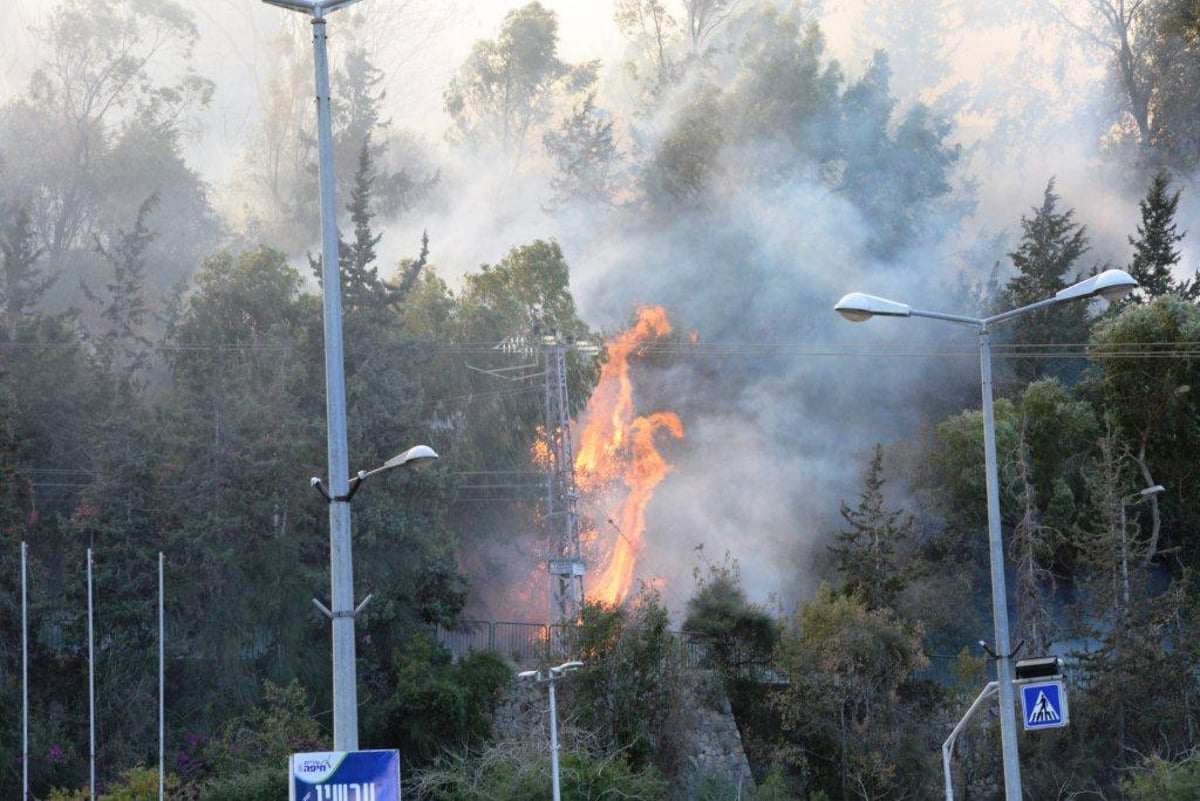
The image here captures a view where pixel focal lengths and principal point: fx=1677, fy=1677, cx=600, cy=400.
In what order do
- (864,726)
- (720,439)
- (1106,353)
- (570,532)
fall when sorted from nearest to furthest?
(570,532)
(864,726)
(1106,353)
(720,439)

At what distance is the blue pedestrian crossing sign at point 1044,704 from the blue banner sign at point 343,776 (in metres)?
11.3

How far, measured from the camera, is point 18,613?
5053 centimetres

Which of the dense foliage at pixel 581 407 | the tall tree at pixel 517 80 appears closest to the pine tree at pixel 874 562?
the dense foliage at pixel 581 407

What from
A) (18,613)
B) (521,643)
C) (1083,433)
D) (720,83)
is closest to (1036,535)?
(1083,433)

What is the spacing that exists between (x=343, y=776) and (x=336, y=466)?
345 cm

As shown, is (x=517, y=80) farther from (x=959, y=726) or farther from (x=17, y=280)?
(x=959, y=726)

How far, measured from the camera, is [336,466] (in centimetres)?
1634

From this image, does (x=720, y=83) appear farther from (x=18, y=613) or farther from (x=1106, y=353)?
(x=18, y=613)

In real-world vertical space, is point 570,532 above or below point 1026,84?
below

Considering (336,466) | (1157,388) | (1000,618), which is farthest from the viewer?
(1157,388)

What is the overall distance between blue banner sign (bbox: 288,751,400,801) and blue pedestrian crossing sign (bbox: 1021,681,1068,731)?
11.3m

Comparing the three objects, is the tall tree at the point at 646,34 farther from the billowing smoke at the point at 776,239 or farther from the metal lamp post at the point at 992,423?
the metal lamp post at the point at 992,423

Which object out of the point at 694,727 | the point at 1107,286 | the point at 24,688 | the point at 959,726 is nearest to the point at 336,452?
the point at 1107,286

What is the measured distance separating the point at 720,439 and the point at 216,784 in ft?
118
